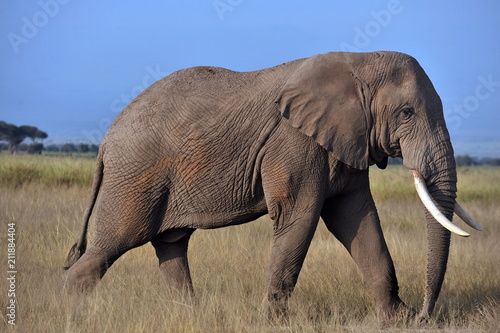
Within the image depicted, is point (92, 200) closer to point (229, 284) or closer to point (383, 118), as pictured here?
point (229, 284)

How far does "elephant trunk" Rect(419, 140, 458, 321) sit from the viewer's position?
5.98m

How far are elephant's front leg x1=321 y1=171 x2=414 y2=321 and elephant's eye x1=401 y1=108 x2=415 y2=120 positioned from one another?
63cm

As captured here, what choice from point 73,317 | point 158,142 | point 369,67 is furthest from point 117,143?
point 369,67

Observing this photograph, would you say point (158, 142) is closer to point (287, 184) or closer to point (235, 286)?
point (287, 184)

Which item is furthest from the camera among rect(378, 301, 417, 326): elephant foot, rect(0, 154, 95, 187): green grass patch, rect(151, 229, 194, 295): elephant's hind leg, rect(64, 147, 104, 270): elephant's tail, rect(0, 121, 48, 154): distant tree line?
rect(0, 121, 48, 154): distant tree line

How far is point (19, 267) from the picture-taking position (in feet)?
27.1

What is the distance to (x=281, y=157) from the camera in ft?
19.9

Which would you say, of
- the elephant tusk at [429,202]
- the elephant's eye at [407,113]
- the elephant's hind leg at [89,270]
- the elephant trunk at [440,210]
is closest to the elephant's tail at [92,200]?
the elephant's hind leg at [89,270]

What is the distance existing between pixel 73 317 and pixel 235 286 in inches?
64.9

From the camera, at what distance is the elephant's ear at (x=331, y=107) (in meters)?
6.02

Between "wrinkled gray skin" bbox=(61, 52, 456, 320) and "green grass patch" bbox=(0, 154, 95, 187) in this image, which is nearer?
"wrinkled gray skin" bbox=(61, 52, 456, 320)

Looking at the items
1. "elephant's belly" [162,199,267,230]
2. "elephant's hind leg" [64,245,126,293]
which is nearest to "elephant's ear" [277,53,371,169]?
"elephant's belly" [162,199,267,230]

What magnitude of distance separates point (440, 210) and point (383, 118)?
0.81m

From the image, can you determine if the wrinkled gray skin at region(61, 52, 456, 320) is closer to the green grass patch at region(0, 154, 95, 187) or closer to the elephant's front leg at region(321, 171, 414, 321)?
the elephant's front leg at region(321, 171, 414, 321)
